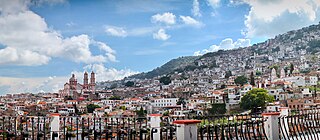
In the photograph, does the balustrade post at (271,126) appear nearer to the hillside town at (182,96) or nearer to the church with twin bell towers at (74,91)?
the hillside town at (182,96)

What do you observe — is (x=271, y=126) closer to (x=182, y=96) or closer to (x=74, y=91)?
(x=182, y=96)

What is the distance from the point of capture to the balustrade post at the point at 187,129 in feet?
8.02

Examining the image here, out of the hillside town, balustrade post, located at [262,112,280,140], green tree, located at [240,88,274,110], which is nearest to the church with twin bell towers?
the hillside town

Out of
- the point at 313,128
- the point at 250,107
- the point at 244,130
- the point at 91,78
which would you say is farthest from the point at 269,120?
the point at 91,78

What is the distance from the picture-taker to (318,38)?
255ft

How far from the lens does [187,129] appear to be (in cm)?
245

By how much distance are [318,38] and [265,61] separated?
44.7 feet

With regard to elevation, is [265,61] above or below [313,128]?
above

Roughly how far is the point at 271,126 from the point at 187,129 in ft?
4.11

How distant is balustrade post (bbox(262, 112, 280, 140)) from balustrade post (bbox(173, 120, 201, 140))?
3.85 feet

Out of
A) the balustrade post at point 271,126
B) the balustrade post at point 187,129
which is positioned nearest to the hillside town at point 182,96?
the balustrade post at point 271,126

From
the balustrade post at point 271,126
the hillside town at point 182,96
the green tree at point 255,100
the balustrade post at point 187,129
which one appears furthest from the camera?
the hillside town at point 182,96

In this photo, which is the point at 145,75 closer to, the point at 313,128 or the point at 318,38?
the point at 318,38

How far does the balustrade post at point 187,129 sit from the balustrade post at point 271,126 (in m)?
1.17
